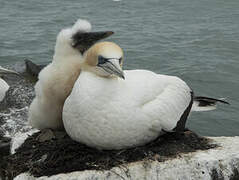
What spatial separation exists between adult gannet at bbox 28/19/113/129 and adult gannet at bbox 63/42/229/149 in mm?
448

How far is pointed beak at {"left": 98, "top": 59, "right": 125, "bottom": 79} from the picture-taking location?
3770 mm

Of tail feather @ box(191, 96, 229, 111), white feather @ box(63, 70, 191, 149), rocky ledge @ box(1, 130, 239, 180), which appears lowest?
rocky ledge @ box(1, 130, 239, 180)

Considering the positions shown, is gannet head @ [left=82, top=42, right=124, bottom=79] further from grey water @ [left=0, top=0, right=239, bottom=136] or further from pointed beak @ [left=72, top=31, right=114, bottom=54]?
grey water @ [left=0, top=0, right=239, bottom=136]

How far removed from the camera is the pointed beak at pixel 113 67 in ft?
12.4

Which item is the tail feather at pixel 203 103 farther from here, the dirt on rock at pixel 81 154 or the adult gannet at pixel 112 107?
the adult gannet at pixel 112 107

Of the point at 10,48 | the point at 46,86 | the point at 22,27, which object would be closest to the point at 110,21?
the point at 22,27

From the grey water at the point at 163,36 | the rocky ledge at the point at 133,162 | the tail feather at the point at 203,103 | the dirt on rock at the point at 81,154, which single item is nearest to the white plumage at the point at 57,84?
the dirt on rock at the point at 81,154

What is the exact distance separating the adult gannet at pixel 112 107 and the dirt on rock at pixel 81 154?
78mm

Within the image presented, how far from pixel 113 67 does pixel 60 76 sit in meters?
0.87

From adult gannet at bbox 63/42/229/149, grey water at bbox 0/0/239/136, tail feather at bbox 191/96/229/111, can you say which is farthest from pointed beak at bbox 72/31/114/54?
grey water at bbox 0/0/239/136

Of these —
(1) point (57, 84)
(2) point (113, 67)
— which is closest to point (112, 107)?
(2) point (113, 67)

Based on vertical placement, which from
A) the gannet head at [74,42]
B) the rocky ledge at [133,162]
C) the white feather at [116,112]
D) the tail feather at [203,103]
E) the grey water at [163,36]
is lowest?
the grey water at [163,36]

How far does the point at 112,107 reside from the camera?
3.89 meters

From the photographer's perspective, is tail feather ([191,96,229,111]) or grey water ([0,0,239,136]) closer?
tail feather ([191,96,229,111])
